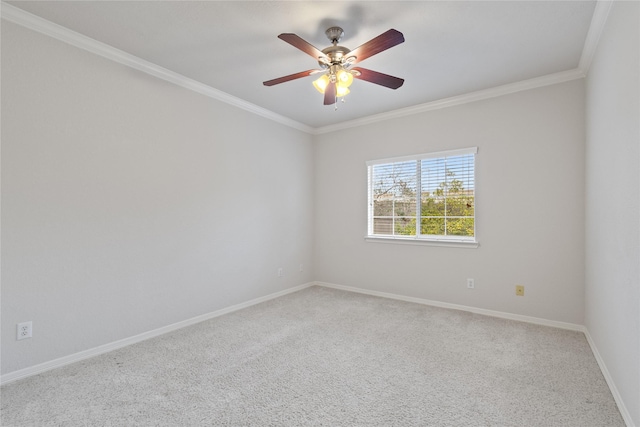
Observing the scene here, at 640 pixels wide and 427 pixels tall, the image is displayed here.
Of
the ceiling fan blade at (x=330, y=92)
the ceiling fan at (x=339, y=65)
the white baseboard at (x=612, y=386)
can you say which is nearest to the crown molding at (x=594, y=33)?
the ceiling fan at (x=339, y=65)

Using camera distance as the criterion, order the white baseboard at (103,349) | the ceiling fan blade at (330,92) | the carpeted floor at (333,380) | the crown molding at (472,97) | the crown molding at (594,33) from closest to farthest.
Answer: the carpeted floor at (333,380), the crown molding at (594,33), the white baseboard at (103,349), the ceiling fan blade at (330,92), the crown molding at (472,97)

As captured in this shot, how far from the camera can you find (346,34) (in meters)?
2.42

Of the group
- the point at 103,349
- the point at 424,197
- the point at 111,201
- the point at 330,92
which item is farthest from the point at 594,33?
the point at 103,349

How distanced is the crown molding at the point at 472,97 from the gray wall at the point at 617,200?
38cm

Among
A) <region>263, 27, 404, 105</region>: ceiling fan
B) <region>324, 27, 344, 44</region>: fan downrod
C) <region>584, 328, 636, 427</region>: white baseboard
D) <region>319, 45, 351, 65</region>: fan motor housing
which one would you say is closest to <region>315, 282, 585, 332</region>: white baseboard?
<region>584, 328, 636, 427</region>: white baseboard

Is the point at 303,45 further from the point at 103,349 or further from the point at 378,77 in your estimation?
the point at 103,349

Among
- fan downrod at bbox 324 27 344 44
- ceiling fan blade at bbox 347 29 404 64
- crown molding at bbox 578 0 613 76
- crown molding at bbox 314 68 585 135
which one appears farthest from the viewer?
crown molding at bbox 314 68 585 135

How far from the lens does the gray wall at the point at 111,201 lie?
221 cm

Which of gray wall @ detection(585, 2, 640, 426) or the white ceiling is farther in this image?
the white ceiling

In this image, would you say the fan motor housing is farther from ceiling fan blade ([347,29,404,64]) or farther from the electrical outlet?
the electrical outlet

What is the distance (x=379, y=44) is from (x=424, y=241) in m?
2.60

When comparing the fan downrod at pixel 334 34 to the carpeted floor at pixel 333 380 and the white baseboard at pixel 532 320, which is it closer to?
the carpeted floor at pixel 333 380

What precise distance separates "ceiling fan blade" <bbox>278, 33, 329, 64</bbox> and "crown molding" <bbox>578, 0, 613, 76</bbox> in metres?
1.85

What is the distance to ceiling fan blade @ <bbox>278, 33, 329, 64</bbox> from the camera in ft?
6.44
